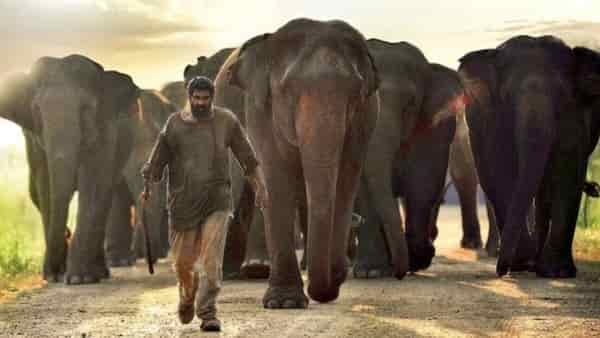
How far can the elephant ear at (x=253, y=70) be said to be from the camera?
Answer: 543 inches

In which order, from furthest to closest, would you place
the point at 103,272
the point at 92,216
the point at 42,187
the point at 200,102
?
the point at 42,187
the point at 103,272
the point at 92,216
the point at 200,102

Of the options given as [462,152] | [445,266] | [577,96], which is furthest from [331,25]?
[462,152]

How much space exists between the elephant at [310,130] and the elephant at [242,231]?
7.48 ft

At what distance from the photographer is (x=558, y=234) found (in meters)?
17.7

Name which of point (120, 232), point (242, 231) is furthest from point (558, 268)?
point (120, 232)

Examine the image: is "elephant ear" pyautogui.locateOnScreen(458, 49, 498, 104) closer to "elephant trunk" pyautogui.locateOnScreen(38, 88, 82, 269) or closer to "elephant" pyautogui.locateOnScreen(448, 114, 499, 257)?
"elephant trunk" pyautogui.locateOnScreen(38, 88, 82, 269)

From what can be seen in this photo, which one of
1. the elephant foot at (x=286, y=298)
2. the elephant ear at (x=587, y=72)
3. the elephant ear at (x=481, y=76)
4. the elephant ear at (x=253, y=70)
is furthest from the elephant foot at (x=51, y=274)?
the elephant ear at (x=587, y=72)

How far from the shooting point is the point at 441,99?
58.9 feet

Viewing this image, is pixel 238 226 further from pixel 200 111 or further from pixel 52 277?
pixel 200 111

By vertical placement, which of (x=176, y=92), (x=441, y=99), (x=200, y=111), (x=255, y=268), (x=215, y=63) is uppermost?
(x=215, y=63)

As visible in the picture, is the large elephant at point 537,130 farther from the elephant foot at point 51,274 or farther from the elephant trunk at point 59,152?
the elephant foot at point 51,274

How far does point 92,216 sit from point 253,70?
17.0 ft

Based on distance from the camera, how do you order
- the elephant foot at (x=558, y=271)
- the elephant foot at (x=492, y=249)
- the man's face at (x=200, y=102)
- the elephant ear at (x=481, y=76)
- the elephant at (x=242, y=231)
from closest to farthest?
the man's face at (x=200, y=102) < the elephant at (x=242, y=231) < the elephant foot at (x=558, y=271) < the elephant ear at (x=481, y=76) < the elephant foot at (x=492, y=249)

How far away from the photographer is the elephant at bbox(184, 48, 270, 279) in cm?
1681
